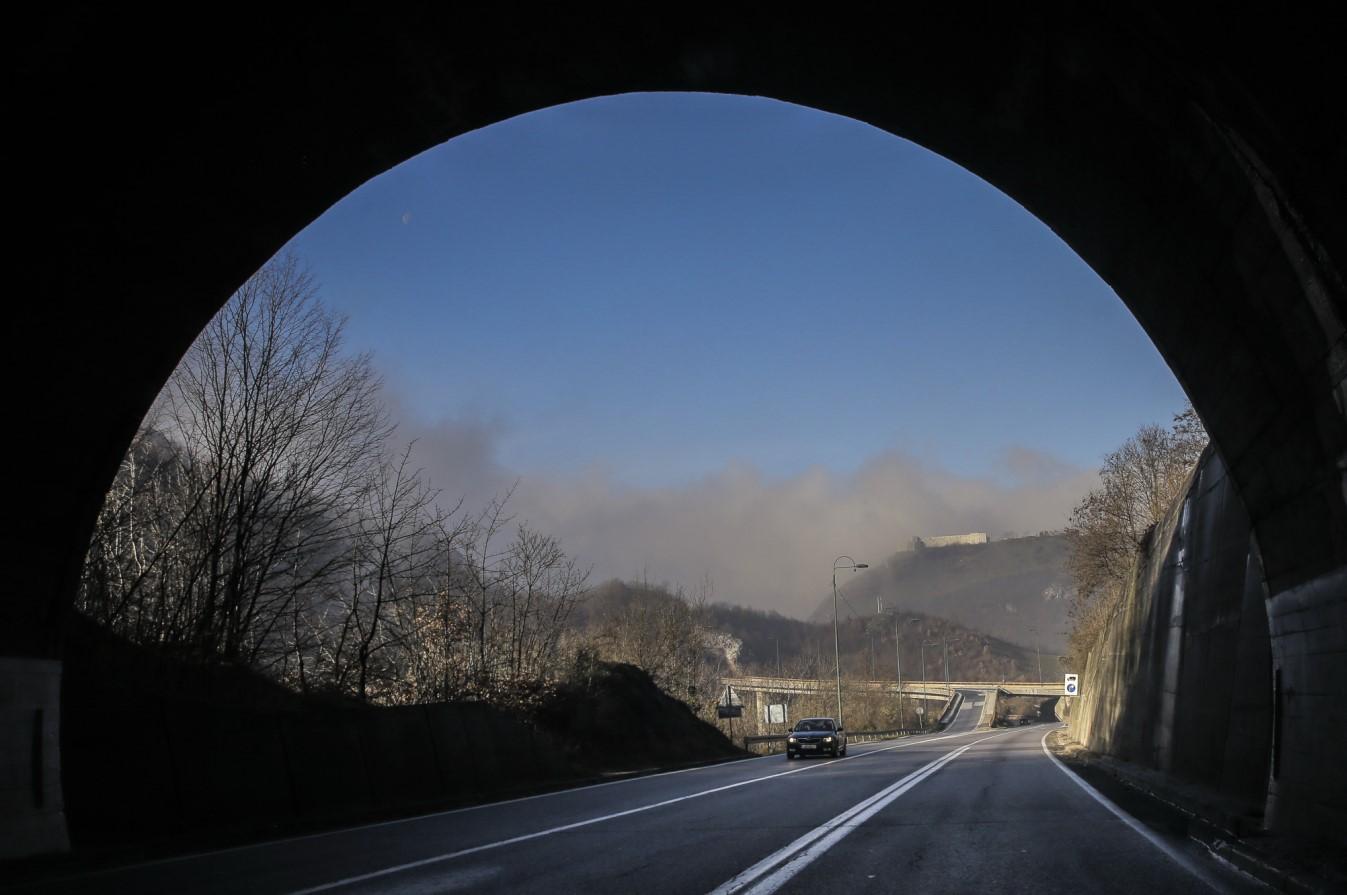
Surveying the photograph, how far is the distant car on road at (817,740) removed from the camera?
36344 mm

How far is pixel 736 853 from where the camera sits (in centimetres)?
984

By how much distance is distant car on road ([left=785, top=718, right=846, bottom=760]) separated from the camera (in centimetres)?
3634

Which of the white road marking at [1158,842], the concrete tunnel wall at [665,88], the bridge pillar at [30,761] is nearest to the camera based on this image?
the concrete tunnel wall at [665,88]

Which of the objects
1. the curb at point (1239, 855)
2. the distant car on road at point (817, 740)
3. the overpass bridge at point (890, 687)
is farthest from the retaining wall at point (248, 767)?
the overpass bridge at point (890, 687)

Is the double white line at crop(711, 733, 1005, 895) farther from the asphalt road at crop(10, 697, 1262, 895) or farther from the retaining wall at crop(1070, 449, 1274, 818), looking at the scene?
the retaining wall at crop(1070, 449, 1274, 818)

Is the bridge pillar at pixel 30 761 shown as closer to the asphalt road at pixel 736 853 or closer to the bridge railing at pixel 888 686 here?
the asphalt road at pixel 736 853

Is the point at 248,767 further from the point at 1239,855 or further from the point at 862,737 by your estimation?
the point at 862,737

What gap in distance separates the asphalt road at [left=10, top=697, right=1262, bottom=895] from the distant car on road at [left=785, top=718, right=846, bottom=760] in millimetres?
19670

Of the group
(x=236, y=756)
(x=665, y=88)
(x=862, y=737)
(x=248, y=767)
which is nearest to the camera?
(x=665, y=88)

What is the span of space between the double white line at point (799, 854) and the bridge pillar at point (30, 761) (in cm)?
696

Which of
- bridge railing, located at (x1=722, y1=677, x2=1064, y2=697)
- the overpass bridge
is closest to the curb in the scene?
the overpass bridge

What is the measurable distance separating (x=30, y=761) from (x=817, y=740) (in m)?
29.2

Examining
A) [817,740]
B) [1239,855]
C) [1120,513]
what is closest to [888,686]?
[1120,513]

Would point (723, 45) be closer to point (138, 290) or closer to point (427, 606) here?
point (138, 290)
